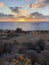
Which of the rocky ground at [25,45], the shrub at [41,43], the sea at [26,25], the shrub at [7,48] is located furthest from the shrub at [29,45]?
the sea at [26,25]

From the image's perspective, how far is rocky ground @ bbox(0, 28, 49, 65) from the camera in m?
8.05

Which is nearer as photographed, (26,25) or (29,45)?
(29,45)

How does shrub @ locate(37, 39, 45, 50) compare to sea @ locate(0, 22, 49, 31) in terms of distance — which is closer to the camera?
shrub @ locate(37, 39, 45, 50)

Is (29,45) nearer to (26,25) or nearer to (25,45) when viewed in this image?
(25,45)

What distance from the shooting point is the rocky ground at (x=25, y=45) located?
805 cm

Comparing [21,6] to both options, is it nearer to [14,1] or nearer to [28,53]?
[14,1]

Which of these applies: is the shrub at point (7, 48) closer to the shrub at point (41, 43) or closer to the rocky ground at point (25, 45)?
the rocky ground at point (25, 45)

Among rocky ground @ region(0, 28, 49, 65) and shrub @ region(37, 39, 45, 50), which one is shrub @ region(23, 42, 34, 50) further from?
shrub @ region(37, 39, 45, 50)

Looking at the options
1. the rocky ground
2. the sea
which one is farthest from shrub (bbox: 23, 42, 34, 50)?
the sea

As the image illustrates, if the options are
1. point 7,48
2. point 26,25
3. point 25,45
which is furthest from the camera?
point 26,25

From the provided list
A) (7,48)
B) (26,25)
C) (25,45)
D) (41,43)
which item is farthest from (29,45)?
(26,25)

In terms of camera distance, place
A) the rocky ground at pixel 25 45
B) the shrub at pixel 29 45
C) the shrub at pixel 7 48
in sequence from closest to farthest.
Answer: the rocky ground at pixel 25 45 → the shrub at pixel 7 48 → the shrub at pixel 29 45

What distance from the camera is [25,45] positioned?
1037 centimetres

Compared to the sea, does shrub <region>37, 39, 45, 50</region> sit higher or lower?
lower
